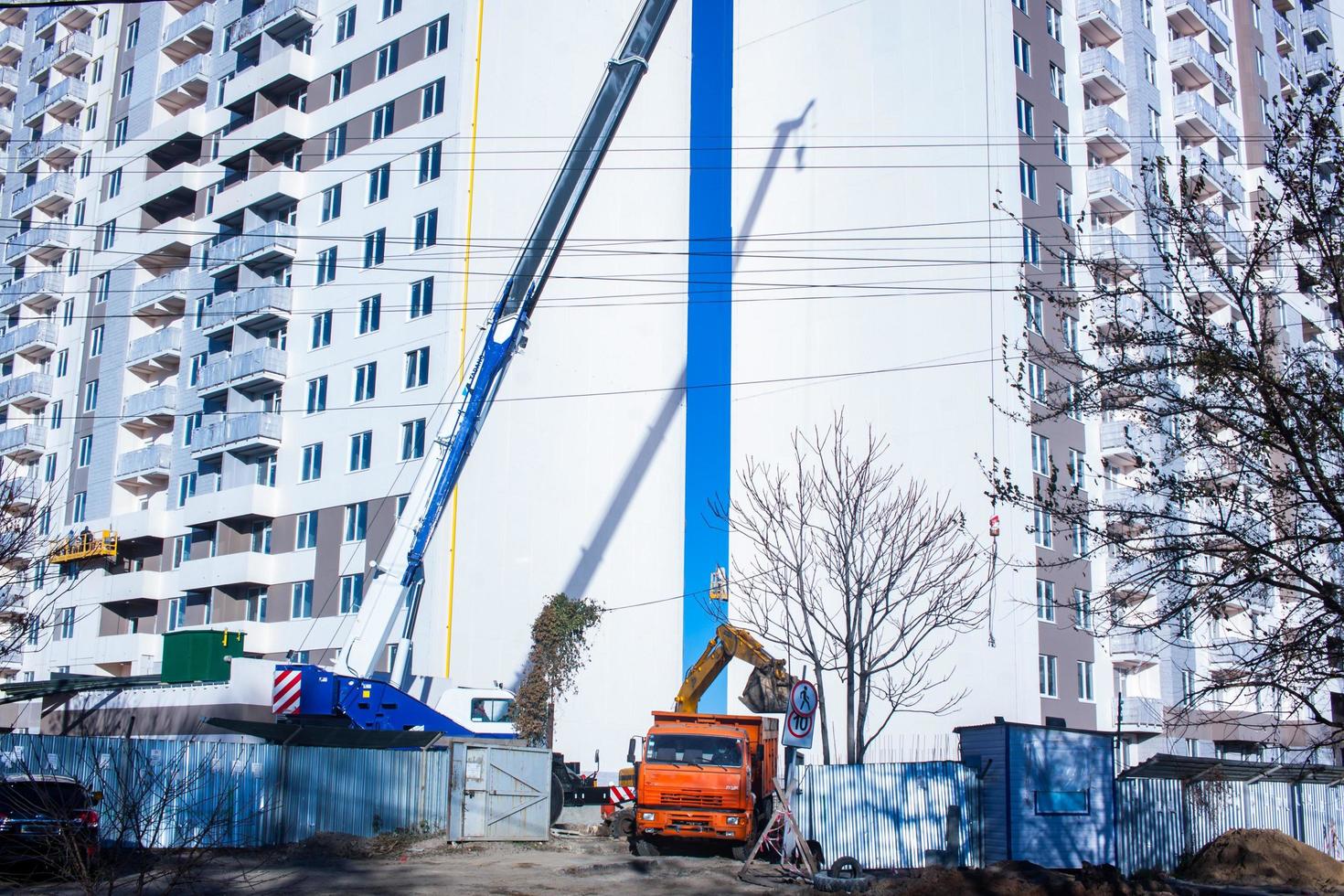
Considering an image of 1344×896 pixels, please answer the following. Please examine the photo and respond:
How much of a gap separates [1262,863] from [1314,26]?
60.6m

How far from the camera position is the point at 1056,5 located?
51656 mm

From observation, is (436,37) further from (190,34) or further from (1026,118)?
(1026,118)

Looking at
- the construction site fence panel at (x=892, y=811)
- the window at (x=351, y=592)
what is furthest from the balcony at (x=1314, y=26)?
the construction site fence panel at (x=892, y=811)

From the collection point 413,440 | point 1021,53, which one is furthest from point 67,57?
point 1021,53

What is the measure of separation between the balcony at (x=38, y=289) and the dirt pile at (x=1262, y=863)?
6055 cm

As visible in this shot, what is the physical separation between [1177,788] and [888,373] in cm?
2768

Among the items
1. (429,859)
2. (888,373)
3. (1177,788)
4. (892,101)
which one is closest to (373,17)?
(892,101)

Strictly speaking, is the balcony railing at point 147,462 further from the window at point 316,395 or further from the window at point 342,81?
the window at point 342,81

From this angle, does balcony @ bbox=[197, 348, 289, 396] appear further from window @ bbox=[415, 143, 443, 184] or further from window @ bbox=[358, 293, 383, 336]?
window @ bbox=[415, 143, 443, 184]

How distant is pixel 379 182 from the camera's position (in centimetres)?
5141

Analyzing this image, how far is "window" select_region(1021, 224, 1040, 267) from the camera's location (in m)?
46.5

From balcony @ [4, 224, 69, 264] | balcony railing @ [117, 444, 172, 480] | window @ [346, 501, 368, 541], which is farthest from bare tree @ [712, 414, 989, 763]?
balcony @ [4, 224, 69, 264]

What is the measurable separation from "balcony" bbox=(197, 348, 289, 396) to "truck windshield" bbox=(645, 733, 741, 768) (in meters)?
31.4

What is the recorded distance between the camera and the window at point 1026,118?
4781cm
